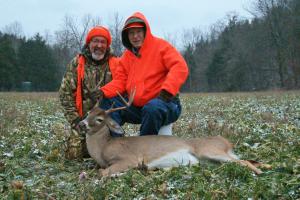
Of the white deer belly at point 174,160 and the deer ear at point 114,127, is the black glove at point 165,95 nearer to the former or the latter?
the deer ear at point 114,127

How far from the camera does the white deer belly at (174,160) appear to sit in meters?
5.52

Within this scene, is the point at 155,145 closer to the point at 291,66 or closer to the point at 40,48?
the point at 291,66

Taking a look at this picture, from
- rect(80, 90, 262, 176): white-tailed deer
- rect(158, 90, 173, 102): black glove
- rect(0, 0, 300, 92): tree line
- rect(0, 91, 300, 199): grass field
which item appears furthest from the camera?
rect(0, 0, 300, 92): tree line

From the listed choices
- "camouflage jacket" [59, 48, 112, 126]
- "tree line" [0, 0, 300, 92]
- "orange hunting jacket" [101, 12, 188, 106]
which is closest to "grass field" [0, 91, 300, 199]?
"camouflage jacket" [59, 48, 112, 126]

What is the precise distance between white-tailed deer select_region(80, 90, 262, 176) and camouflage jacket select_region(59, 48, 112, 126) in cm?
102

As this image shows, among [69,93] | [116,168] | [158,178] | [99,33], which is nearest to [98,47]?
[99,33]

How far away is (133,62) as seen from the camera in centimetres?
654

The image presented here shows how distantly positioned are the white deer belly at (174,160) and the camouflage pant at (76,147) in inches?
55.6

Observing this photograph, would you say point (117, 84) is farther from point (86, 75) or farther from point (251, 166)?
point (251, 166)

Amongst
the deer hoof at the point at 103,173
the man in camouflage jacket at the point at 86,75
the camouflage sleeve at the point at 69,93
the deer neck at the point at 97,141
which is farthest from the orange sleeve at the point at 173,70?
the camouflage sleeve at the point at 69,93

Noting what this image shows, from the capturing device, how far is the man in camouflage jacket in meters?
6.87

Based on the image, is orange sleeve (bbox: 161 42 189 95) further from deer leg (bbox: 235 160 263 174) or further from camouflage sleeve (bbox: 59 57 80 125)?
camouflage sleeve (bbox: 59 57 80 125)

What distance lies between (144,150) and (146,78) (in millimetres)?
1089

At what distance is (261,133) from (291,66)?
3995 cm
